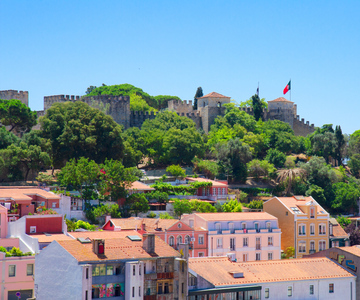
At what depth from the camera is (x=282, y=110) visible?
110 metres

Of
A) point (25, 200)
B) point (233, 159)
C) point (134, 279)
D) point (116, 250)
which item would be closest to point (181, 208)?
point (233, 159)

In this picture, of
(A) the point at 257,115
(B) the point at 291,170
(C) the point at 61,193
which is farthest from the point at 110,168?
(A) the point at 257,115

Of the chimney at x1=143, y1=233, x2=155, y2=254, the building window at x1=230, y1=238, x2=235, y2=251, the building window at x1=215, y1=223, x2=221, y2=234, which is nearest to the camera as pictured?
the chimney at x1=143, y1=233, x2=155, y2=254

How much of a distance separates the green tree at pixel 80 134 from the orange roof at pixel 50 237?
23.7 meters

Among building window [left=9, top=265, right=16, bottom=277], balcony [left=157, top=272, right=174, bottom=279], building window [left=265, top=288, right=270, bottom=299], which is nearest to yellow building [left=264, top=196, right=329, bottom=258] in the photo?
building window [left=265, top=288, right=270, bottom=299]

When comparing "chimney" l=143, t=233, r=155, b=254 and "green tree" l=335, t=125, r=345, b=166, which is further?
"green tree" l=335, t=125, r=345, b=166

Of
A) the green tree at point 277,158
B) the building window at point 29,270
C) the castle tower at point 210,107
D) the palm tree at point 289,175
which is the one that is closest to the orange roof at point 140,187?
the palm tree at point 289,175

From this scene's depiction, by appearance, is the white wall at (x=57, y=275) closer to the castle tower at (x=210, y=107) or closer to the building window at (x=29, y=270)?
the building window at (x=29, y=270)

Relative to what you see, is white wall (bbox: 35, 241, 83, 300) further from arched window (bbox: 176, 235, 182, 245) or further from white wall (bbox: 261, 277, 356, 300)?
arched window (bbox: 176, 235, 182, 245)

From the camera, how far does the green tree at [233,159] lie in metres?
86.8

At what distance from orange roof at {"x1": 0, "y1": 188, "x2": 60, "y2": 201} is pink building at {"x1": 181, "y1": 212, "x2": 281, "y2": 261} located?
1168 centimetres

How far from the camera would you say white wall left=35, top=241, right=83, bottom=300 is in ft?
143

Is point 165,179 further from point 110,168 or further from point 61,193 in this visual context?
point 61,193

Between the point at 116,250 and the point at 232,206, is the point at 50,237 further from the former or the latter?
the point at 232,206
